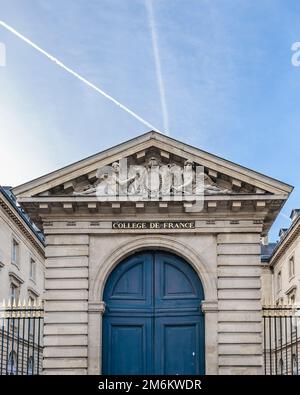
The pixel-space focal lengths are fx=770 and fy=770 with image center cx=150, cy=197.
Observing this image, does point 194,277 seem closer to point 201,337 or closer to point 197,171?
point 201,337

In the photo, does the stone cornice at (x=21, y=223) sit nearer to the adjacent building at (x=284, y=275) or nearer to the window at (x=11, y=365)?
the window at (x=11, y=365)

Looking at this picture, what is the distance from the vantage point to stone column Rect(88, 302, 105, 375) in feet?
58.8

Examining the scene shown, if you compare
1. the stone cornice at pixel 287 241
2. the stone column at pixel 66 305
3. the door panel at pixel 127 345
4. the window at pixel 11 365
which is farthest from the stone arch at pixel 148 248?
the stone cornice at pixel 287 241

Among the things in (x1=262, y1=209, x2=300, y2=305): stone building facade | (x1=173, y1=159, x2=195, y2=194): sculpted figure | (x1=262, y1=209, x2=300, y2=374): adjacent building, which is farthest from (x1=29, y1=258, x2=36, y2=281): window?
(x1=173, y1=159, x2=195, y2=194): sculpted figure

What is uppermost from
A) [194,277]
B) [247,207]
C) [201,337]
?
[247,207]

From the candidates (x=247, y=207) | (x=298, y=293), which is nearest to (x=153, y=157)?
(x=247, y=207)

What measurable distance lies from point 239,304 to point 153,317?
6.81 ft

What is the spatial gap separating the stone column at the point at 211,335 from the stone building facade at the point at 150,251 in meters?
0.02

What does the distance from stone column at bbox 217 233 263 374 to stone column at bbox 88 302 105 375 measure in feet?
9.19

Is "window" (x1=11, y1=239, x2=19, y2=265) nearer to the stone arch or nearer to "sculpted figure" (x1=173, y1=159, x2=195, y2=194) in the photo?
the stone arch

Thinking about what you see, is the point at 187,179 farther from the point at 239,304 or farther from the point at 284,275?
the point at 284,275

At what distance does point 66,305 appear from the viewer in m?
18.2
